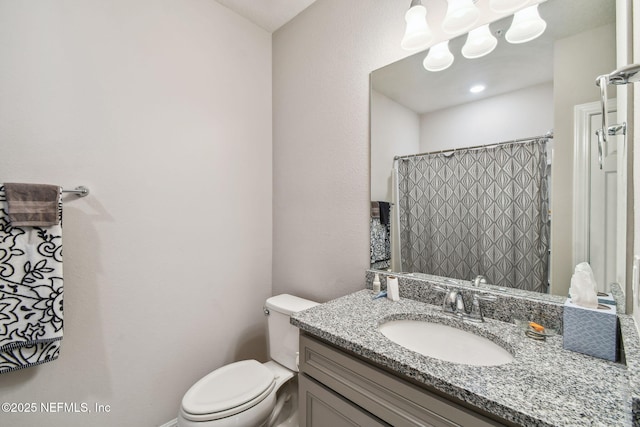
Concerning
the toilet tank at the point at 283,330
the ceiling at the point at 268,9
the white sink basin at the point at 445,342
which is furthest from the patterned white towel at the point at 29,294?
the ceiling at the point at 268,9

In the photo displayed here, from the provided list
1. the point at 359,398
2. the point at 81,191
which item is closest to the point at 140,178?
the point at 81,191

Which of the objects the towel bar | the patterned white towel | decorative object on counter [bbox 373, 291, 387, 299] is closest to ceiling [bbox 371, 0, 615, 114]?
decorative object on counter [bbox 373, 291, 387, 299]

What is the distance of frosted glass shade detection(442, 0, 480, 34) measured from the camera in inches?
41.3

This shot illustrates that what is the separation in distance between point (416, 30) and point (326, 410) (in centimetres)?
156

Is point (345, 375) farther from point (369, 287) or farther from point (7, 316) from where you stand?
point (7, 316)

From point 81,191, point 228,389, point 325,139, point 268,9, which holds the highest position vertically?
point 268,9

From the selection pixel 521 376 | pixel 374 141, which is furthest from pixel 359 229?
pixel 521 376

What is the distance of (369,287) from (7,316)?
1.49 m

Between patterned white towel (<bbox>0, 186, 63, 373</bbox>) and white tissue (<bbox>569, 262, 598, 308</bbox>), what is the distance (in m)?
1.86

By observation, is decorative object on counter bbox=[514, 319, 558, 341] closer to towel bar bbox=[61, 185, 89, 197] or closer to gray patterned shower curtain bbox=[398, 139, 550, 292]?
gray patterned shower curtain bbox=[398, 139, 550, 292]

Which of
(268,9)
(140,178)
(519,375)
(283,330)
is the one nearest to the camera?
(519,375)

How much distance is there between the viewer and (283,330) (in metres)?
1.55

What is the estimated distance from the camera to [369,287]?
1.42 m

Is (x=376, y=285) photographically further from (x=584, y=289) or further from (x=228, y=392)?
(x=228, y=392)
